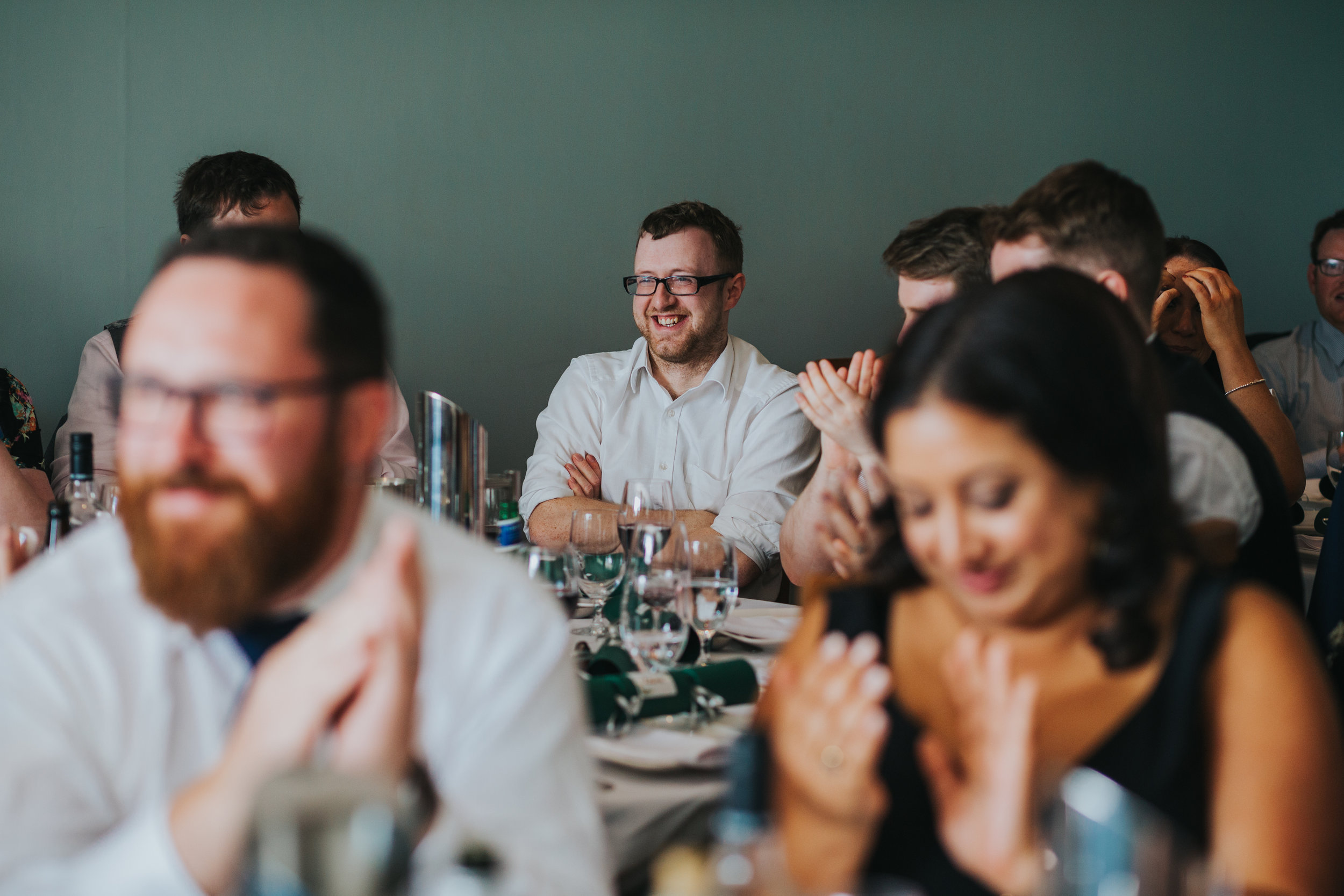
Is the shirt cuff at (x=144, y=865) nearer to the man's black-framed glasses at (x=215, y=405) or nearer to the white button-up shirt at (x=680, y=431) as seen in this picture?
the man's black-framed glasses at (x=215, y=405)

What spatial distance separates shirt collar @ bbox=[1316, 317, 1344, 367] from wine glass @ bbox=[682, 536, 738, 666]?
3376mm

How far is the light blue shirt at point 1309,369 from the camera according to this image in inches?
160

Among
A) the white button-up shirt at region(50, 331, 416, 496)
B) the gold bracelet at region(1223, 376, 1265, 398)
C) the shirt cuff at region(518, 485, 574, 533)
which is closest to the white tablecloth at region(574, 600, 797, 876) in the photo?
the shirt cuff at region(518, 485, 574, 533)

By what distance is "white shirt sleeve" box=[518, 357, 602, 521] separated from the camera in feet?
10.7

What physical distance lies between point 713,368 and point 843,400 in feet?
3.07

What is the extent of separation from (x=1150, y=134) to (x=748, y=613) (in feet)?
9.66

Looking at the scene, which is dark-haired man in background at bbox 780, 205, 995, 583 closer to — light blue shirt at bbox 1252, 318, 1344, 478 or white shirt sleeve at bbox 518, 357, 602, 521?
white shirt sleeve at bbox 518, 357, 602, 521

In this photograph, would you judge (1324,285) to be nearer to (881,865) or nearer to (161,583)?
(881,865)

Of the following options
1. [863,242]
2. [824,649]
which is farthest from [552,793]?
[863,242]

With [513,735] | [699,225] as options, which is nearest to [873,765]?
[513,735]

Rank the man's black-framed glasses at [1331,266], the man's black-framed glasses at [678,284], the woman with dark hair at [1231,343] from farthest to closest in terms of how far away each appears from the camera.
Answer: the man's black-framed glasses at [1331,266] → the man's black-framed glasses at [678,284] → the woman with dark hair at [1231,343]

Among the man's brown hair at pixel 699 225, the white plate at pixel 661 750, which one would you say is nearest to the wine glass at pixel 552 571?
the white plate at pixel 661 750

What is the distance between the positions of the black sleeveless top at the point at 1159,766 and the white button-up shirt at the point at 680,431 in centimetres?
198

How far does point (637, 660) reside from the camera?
5.33 ft
